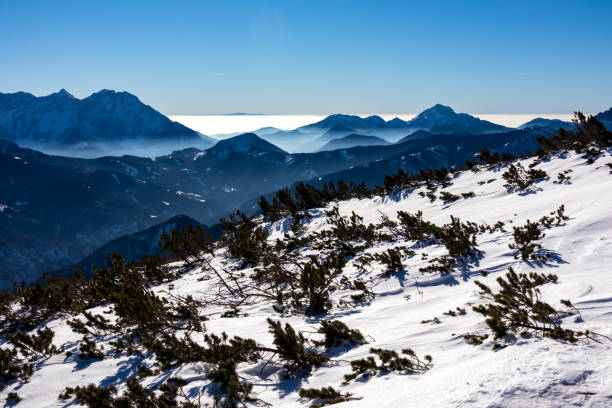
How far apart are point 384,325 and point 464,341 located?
1760 millimetres

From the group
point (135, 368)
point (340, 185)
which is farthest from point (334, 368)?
point (340, 185)

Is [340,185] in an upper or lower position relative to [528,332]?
upper

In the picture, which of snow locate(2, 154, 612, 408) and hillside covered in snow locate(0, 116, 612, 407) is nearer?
snow locate(2, 154, 612, 408)

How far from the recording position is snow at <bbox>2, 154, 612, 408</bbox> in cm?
251

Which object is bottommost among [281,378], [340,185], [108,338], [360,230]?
[108,338]

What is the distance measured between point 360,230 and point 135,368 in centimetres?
945

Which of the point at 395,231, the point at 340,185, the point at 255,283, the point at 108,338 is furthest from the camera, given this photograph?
the point at 340,185

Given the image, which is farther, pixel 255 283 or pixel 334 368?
pixel 255 283

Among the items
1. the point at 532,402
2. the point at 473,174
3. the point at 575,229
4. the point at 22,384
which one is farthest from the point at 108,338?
the point at 473,174

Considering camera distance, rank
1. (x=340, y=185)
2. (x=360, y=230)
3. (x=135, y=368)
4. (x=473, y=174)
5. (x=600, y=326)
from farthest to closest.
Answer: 1. (x=340, y=185)
2. (x=473, y=174)
3. (x=360, y=230)
4. (x=135, y=368)
5. (x=600, y=326)

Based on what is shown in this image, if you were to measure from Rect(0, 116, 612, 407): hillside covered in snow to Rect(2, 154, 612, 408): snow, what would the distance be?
2 cm

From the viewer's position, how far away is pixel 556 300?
4387mm

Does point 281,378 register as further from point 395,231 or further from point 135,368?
point 395,231

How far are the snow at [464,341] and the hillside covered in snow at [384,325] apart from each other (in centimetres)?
2
